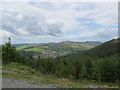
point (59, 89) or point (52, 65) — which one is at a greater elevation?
point (59, 89)

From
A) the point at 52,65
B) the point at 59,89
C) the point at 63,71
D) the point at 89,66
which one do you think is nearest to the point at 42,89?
the point at 59,89

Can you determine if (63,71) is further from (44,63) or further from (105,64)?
(105,64)

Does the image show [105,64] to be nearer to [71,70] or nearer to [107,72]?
[107,72]

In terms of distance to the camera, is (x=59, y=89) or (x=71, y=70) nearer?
(x=59, y=89)

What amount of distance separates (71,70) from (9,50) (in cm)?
2723

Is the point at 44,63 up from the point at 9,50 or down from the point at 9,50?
down

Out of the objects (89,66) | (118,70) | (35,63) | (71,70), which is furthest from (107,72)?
(35,63)

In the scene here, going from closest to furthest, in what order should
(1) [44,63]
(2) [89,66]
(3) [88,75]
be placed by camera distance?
1. (3) [88,75]
2. (2) [89,66]
3. (1) [44,63]

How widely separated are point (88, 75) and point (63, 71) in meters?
10.6

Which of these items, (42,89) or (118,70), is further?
(118,70)

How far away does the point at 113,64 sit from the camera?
79000 mm

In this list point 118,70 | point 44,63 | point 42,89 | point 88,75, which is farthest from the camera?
point 44,63

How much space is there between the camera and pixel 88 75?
58.7 meters

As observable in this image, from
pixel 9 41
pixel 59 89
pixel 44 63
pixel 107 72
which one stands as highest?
pixel 9 41
